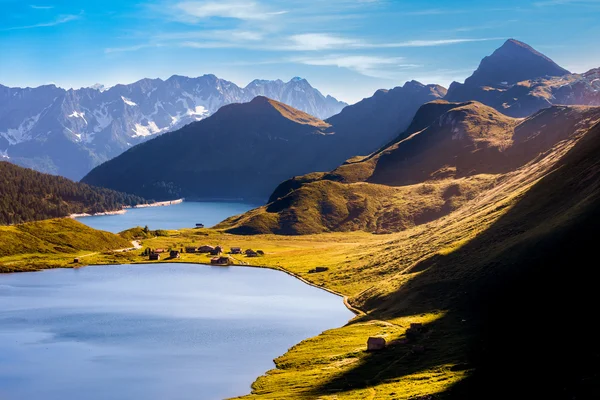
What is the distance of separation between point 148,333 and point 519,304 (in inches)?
2764

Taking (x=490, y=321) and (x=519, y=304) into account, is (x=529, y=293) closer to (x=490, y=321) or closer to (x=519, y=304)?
(x=519, y=304)

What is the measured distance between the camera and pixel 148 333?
13112 cm

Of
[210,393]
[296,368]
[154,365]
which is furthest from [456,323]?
[154,365]

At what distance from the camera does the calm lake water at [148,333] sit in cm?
9894

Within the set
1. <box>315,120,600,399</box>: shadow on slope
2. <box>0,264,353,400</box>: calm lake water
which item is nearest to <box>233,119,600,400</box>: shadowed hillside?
<box>315,120,600,399</box>: shadow on slope

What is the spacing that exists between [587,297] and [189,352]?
2563 inches

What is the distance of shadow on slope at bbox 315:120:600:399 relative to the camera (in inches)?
3046

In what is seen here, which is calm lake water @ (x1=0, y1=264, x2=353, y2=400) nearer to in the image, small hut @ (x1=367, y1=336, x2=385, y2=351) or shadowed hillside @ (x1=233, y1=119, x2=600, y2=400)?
shadowed hillside @ (x1=233, y1=119, x2=600, y2=400)

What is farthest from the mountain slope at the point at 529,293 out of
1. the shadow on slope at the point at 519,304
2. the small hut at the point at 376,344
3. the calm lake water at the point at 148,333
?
the calm lake water at the point at 148,333

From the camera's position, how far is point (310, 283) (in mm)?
192375

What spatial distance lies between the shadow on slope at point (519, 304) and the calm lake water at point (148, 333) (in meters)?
19.0

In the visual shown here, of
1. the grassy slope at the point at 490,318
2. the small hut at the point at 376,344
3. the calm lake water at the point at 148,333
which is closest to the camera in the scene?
the grassy slope at the point at 490,318

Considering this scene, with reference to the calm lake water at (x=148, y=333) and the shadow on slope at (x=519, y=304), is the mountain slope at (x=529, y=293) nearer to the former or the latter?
the shadow on slope at (x=519, y=304)

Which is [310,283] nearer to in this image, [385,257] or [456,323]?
[385,257]
